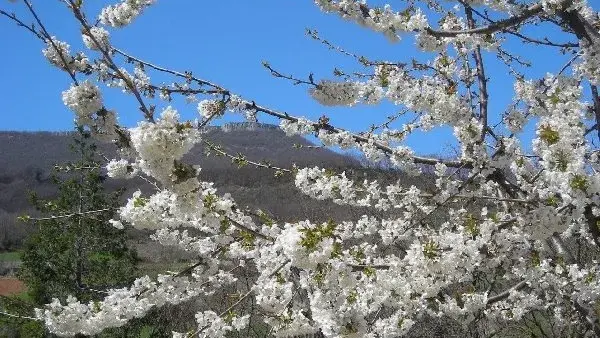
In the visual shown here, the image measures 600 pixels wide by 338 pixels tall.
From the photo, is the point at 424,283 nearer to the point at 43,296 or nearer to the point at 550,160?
the point at 550,160

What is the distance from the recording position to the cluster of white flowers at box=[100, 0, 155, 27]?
3.52 meters

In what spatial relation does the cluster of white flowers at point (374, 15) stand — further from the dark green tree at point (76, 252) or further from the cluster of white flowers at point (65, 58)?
the dark green tree at point (76, 252)

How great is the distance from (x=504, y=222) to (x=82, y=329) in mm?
2397

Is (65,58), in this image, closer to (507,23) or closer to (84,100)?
(84,100)

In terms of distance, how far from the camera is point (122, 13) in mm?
3520

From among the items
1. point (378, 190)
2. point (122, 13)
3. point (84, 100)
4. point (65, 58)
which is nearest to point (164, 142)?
point (84, 100)

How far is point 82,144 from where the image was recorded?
1564 cm

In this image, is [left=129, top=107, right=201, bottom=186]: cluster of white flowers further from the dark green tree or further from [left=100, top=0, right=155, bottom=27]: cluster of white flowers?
the dark green tree

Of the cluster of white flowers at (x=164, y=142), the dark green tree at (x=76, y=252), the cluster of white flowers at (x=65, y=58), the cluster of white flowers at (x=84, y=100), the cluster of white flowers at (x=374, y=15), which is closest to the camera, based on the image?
the cluster of white flowers at (x=164, y=142)

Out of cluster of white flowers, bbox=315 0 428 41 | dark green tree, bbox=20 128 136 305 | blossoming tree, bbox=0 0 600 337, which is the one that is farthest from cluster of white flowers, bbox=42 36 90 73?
dark green tree, bbox=20 128 136 305

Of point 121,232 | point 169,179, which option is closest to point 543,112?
point 169,179

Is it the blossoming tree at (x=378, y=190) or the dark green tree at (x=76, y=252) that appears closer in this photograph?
the blossoming tree at (x=378, y=190)

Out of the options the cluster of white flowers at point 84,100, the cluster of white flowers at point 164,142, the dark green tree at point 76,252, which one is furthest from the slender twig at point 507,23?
the dark green tree at point 76,252

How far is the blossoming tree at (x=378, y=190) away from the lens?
2.30 metres
